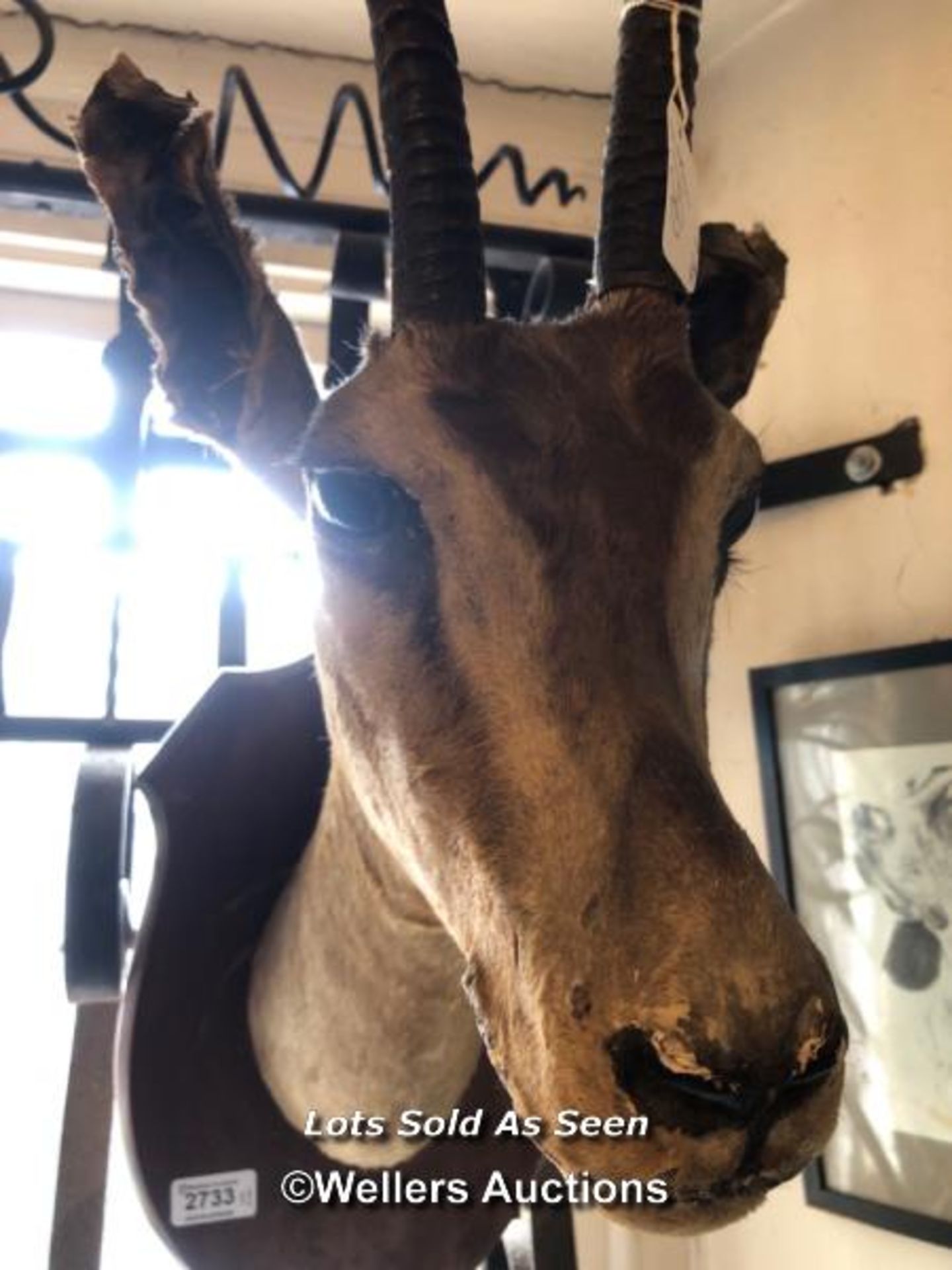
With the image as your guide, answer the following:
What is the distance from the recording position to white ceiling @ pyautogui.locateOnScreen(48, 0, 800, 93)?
168cm

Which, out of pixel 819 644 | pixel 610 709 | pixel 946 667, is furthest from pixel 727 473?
pixel 819 644

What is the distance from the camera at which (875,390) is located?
1.46 meters

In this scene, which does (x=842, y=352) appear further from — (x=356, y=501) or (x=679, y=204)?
(x=356, y=501)

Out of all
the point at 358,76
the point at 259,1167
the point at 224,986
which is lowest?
the point at 259,1167

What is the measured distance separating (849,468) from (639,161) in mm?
741

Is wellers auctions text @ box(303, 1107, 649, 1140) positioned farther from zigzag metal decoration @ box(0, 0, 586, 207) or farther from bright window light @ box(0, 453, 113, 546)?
zigzag metal decoration @ box(0, 0, 586, 207)

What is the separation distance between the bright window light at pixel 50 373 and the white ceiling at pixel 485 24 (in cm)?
51

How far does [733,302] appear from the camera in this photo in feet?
3.36

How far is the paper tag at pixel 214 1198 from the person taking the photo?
0.89 meters

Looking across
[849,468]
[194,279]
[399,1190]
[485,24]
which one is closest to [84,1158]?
[399,1190]

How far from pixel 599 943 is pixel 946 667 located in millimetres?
923

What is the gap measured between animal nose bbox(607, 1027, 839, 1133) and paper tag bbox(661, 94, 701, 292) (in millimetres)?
581

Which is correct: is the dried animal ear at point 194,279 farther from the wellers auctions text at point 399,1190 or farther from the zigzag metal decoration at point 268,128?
the wellers auctions text at point 399,1190

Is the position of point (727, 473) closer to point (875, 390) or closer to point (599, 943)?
point (599, 943)
